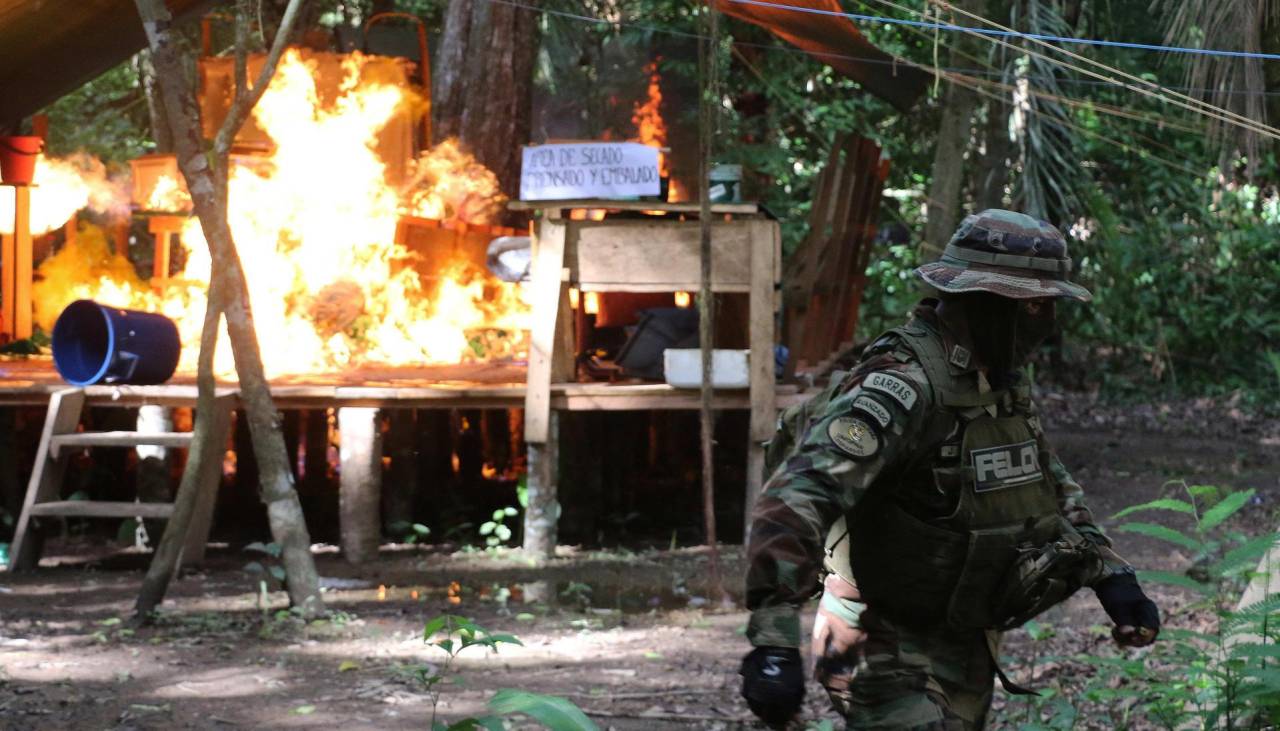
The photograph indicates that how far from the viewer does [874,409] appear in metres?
3.14

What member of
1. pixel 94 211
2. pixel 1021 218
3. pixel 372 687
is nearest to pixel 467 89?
pixel 94 211

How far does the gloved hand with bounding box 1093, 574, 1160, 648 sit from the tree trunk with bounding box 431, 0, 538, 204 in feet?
40.2

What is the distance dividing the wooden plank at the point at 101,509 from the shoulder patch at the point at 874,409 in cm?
641

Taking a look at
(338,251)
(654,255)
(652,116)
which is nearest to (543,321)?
(654,255)

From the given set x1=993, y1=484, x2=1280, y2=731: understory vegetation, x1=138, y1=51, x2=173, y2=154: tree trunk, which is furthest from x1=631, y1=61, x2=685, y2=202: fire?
x1=993, y1=484, x2=1280, y2=731: understory vegetation

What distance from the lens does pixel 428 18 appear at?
64.8 feet

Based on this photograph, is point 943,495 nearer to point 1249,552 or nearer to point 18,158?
point 1249,552

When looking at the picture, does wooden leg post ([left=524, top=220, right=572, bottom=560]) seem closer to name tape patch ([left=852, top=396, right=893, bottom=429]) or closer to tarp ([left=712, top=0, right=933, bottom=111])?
tarp ([left=712, top=0, right=933, bottom=111])

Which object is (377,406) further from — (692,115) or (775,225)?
(692,115)

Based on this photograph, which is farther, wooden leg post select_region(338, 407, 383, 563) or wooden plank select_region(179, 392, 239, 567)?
wooden leg post select_region(338, 407, 383, 563)

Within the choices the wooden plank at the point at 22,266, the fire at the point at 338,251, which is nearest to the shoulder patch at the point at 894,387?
the fire at the point at 338,251

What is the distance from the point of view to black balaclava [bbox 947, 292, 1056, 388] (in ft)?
11.2

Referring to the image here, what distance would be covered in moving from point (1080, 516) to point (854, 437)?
3.27 feet

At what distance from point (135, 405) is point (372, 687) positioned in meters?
A: 4.26
